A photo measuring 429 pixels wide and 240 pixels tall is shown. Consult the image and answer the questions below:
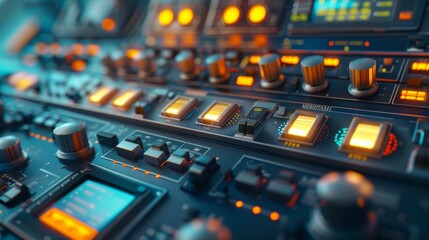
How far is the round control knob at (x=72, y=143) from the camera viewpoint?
140cm

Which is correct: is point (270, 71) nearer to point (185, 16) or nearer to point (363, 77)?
point (363, 77)

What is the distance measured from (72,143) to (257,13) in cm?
108

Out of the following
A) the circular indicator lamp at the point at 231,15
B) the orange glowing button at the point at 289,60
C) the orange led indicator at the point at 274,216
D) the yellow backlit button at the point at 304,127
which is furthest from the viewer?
the circular indicator lamp at the point at 231,15

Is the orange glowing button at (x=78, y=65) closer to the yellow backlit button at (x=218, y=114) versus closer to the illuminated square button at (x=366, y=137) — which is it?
the yellow backlit button at (x=218, y=114)

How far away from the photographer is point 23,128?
5.75 ft

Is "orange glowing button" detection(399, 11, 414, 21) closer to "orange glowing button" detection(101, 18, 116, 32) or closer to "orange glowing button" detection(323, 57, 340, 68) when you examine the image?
"orange glowing button" detection(323, 57, 340, 68)

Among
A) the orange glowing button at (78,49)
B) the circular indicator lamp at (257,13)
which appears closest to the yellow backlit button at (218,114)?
the circular indicator lamp at (257,13)

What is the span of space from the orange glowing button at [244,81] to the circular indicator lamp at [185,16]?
1.90ft

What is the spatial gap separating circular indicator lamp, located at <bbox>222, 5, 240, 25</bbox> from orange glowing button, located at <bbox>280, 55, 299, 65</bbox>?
38cm

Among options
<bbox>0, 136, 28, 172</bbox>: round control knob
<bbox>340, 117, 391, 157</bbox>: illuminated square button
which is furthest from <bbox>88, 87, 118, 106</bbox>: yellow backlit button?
<bbox>340, 117, 391, 157</bbox>: illuminated square button

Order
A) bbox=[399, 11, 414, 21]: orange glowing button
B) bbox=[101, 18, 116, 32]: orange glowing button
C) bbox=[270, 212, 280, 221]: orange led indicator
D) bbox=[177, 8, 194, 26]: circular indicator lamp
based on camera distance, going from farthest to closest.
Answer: bbox=[101, 18, 116, 32]: orange glowing button → bbox=[177, 8, 194, 26]: circular indicator lamp → bbox=[399, 11, 414, 21]: orange glowing button → bbox=[270, 212, 280, 221]: orange led indicator

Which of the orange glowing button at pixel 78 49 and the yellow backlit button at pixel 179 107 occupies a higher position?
the orange glowing button at pixel 78 49

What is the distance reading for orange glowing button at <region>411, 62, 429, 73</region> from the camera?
1320 millimetres

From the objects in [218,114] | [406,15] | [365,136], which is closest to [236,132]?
[218,114]
